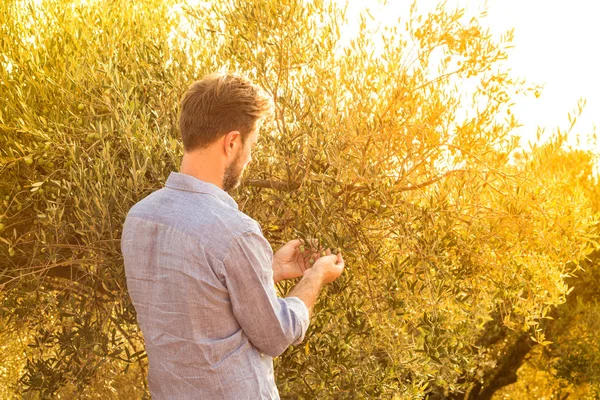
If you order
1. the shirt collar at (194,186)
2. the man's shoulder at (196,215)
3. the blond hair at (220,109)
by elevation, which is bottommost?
the man's shoulder at (196,215)

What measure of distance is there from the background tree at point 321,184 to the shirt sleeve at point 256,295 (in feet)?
6.97

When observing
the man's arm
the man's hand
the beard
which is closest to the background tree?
the man's hand

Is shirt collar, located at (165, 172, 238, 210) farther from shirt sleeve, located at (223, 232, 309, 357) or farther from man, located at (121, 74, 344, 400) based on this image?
shirt sleeve, located at (223, 232, 309, 357)

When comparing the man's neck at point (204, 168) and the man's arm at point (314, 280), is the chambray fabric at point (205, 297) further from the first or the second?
the man's arm at point (314, 280)

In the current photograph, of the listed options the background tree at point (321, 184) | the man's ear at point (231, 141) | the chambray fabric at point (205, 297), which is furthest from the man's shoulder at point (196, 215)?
the background tree at point (321, 184)

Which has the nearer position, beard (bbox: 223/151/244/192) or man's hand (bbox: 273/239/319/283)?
beard (bbox: 223/151/244/192)

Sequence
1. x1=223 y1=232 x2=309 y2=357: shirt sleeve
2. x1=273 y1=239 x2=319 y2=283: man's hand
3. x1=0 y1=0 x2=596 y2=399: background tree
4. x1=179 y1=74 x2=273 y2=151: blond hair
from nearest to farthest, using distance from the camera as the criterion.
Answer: x1=223 y1=232 x2=309 y2=357: shirt sleeve, x1=179 y1=74 x2=273 y2=151: blond hair, x1=273 y1=239 x2=319 y2=283: man's hand, x1=0 y1=0 x2=596 y2=399: background tree

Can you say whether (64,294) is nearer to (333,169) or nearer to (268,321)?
(333,169)

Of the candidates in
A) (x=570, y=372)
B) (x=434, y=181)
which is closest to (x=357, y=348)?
(x=434, y=181)

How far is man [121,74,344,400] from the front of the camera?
294cm

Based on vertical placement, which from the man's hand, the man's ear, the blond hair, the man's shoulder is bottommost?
the man's hand

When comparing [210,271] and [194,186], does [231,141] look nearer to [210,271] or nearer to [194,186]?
[194,186]

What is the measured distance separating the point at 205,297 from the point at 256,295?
Result: 22 cm

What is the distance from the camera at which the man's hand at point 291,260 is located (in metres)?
4.32
